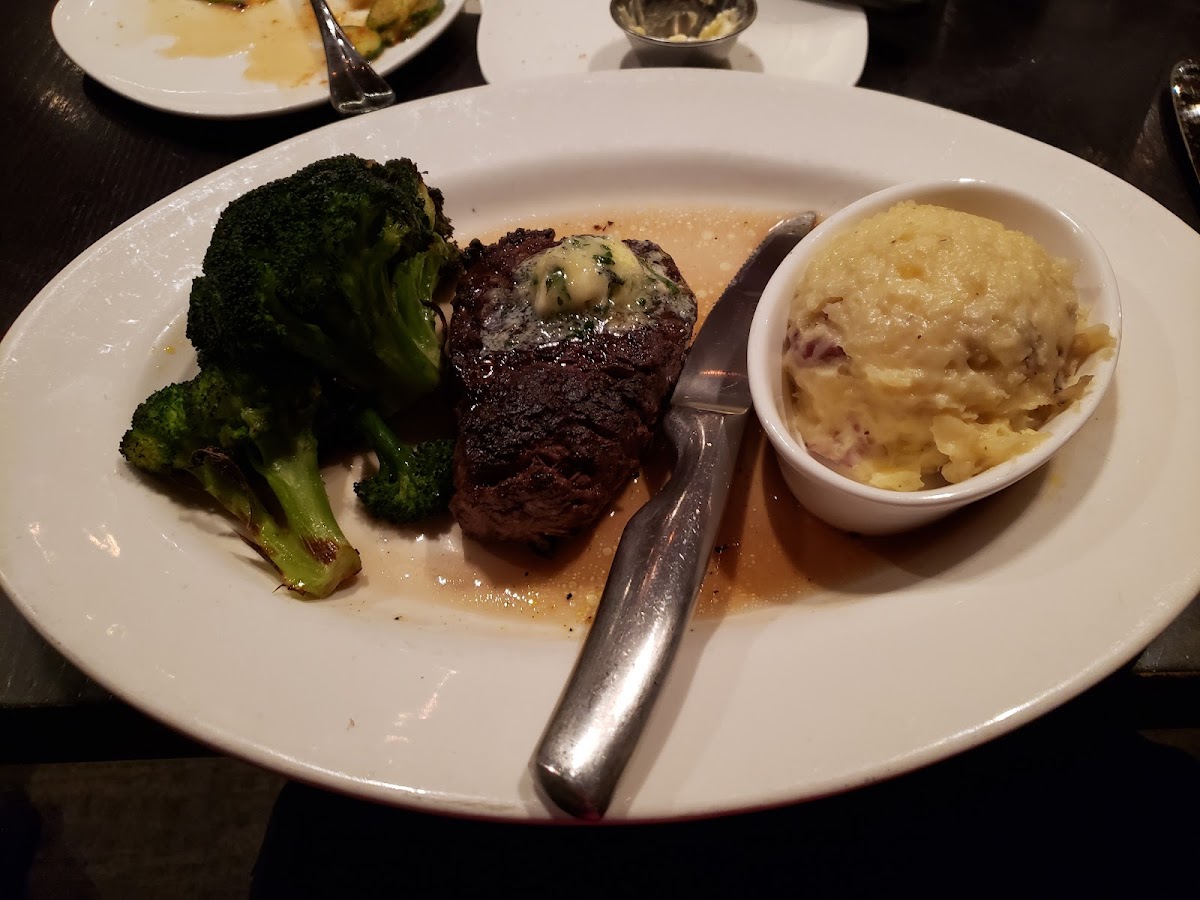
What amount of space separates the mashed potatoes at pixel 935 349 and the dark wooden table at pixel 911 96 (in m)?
1.08

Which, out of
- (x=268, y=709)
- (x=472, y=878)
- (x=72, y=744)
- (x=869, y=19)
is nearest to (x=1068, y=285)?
(x=268, y=709)

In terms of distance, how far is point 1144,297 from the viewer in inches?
76.2

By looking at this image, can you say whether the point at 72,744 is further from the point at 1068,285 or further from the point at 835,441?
the point at 1068,285

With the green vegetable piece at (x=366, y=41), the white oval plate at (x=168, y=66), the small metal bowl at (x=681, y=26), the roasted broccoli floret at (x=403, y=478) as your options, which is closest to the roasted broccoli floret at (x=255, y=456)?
the roasted broccoli floret at (x=403, y=478)

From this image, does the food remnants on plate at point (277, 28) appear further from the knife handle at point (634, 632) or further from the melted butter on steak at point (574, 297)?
the knife handle at point (634, 632)

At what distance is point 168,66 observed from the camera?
331 centimetres

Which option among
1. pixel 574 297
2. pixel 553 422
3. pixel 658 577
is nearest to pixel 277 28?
pixel 574 297

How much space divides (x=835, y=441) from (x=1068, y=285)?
2.13 ft

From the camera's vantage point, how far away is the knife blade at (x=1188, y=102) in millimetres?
2881

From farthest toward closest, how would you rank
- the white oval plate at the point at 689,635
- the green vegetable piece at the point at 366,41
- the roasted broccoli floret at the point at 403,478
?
the green vegetable piece at the point at 366,41, the roasted broccoli floret at the point at 403,478, the white oval plate at the point at 689,635

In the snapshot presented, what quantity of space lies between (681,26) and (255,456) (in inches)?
106

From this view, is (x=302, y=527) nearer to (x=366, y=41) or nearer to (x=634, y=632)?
(x=634, y=632)

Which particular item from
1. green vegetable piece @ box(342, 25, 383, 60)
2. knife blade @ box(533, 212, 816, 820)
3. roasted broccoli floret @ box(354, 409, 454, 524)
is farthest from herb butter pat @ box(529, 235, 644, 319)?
green vegetable piece @ box(342, 25, 383, 60)

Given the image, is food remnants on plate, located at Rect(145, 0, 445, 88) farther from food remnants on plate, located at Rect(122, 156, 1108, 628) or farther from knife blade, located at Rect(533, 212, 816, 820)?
knife blade, located at Rect(533, 212, 816, 820)
